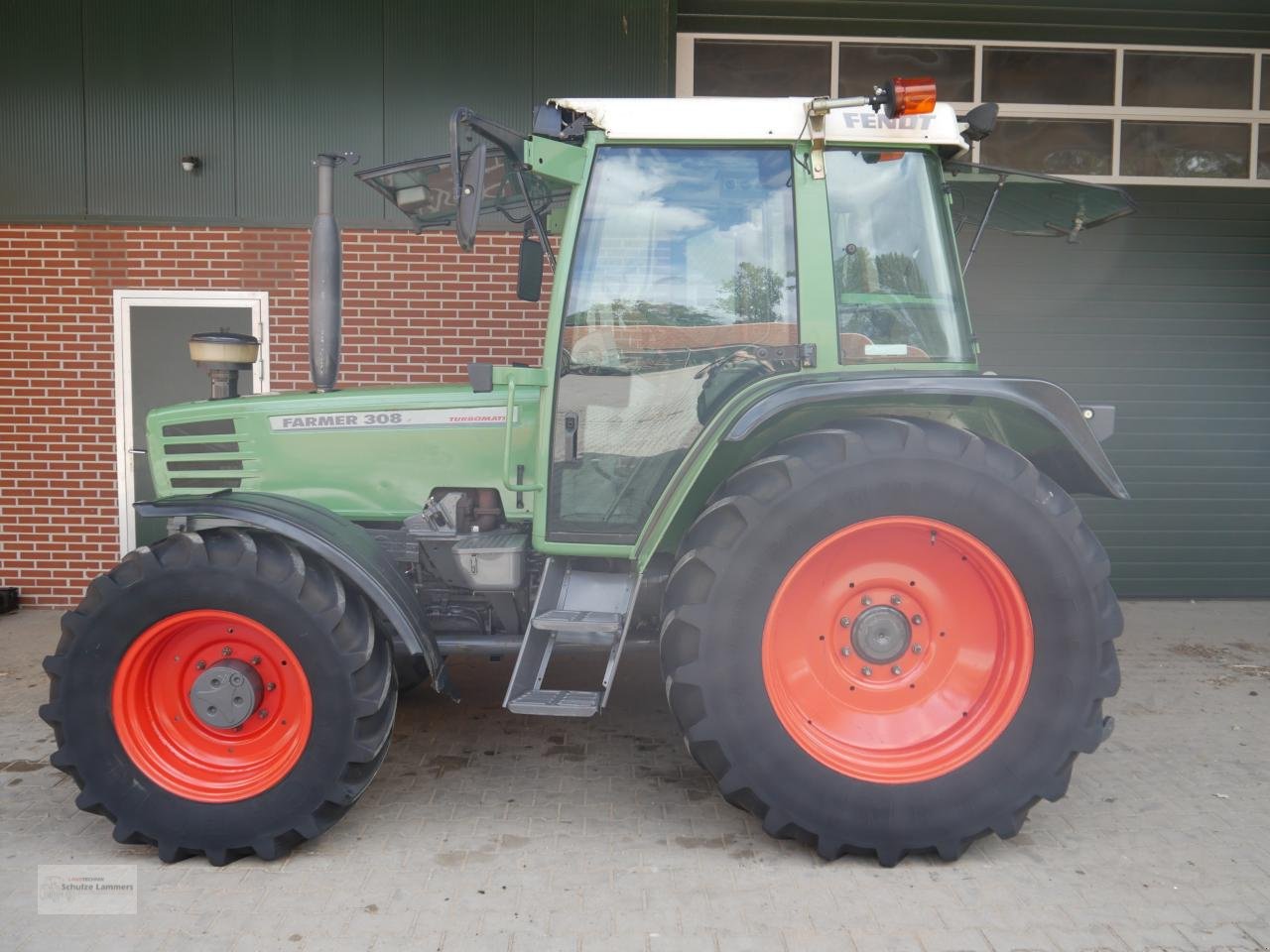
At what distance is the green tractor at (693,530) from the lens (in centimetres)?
306

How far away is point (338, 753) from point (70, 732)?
89cm

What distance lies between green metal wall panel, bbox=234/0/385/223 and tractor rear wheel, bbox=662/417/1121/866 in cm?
462

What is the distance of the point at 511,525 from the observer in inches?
147

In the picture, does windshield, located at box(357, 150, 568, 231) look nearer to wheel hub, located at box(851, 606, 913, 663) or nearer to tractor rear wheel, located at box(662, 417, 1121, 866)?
tractor rear wheel, located at box(662, 417, 1121, 866)

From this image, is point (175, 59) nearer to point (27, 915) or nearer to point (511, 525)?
point (511, 525)

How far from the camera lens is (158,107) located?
6.49 m


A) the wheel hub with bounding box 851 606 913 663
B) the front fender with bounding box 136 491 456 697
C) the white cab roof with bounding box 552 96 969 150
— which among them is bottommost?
the wheel hub with bounding box 851 606 913 663

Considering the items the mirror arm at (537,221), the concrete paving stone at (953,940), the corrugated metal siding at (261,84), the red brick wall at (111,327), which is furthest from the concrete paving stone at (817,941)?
the corrugated metal siding at (261,84)

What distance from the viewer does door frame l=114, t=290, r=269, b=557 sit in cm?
659

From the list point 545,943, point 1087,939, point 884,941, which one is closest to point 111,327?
point 545,943

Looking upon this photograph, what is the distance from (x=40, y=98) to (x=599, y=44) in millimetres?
3833

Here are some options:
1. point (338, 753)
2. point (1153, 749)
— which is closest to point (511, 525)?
point (338, 753)

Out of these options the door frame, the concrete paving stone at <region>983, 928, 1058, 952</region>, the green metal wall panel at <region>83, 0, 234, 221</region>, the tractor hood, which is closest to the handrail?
the tractor hood

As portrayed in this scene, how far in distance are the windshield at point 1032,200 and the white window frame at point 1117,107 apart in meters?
2.92
